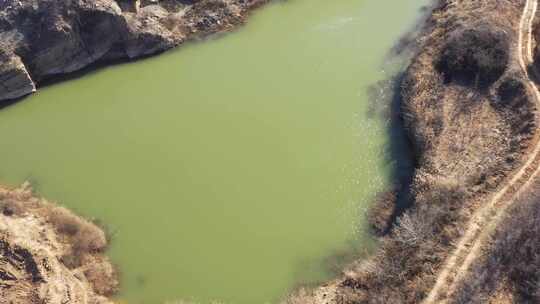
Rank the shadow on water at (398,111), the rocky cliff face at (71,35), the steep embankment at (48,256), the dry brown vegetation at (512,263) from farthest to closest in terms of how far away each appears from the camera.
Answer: the rocky cliff face at (71,35) → the shadow on water at (398,111) → the steep embankment at (48,256) → the dry brown vegetation at (512,263)

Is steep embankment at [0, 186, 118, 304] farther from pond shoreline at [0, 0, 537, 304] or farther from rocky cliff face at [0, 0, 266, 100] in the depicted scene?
rocky cliff face at [0, 0, 266, 100]

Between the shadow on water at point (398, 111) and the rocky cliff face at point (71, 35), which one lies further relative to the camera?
the rocky cliff face at point (71, 35)

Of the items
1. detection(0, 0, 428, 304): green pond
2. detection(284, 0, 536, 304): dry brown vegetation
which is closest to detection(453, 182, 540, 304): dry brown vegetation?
detection(284, 0, 536, 304): dry brown vegetation

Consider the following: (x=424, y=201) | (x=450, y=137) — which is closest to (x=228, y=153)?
(x=424, y=201)

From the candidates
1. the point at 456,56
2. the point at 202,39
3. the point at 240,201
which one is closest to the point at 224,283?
the point at 240,201

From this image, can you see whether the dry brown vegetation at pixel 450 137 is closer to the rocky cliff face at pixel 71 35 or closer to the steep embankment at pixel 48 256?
the steep embankment at pixel 48 256

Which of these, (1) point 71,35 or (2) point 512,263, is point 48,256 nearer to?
(1) point 71,35

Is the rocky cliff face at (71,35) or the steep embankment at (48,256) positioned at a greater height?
the rocky cliff face at (71,35)

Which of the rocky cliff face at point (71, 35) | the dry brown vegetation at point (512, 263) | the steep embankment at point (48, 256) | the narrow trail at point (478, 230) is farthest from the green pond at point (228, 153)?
the dry brown vegetation at point (512, 263)
